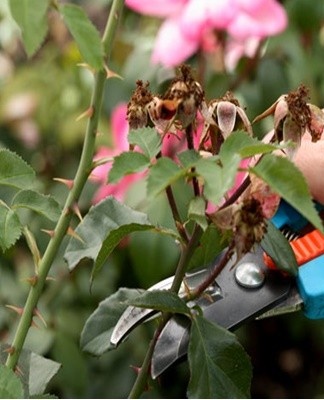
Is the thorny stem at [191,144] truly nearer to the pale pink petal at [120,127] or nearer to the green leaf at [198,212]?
the green leaf at [198,212]

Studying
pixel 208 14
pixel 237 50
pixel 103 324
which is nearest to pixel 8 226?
pixel 103 324

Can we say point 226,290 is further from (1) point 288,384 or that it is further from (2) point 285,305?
(1) point 288,384

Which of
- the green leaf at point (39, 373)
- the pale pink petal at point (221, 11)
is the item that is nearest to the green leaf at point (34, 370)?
the green leaf at point (39, 373)

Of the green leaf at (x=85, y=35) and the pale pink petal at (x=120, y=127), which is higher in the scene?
the green leaf at (x=85, y=35)

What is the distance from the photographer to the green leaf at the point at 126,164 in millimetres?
593

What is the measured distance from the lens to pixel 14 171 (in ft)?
2.23

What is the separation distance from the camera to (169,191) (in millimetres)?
659

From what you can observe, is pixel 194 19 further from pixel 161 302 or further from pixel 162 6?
pixel 161 302

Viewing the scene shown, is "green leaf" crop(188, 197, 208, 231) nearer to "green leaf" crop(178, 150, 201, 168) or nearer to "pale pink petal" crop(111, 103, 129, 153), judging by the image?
"green leaf" crop(178, 150, 201, 168)

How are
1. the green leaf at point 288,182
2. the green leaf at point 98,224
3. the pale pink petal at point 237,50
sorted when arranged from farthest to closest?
the pale pink petal at point 237,50 < the green leaf at point 98,224 < the green leaf at point 288,182

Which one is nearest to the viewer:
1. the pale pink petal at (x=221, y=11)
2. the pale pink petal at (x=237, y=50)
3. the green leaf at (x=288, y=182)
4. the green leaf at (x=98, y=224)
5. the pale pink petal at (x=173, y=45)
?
the green leaf at (x=288, y=182)

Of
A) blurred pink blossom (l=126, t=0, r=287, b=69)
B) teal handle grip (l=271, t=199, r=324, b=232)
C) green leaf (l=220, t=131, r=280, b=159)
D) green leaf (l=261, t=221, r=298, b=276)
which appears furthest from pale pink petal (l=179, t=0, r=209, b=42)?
green leaf (l=220, t=131, r=280, b=159)

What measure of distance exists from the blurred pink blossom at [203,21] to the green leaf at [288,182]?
82 centimetres

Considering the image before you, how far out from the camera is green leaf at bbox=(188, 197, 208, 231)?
607mm
